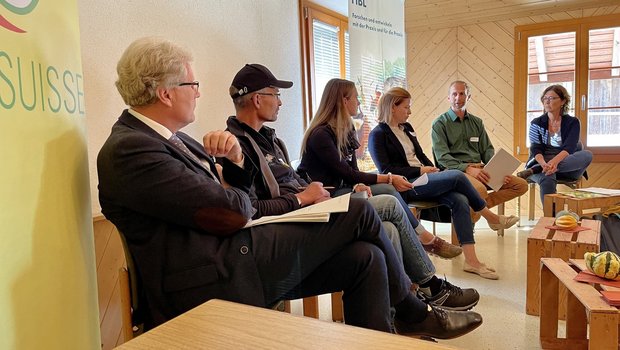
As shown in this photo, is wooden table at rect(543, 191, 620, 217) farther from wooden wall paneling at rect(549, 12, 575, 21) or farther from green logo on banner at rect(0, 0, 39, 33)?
green logo on banner at rect(0, 0, 39, 33)

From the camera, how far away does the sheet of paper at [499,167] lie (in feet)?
10.4

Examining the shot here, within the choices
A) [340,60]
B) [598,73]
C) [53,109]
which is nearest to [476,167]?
[340,60]

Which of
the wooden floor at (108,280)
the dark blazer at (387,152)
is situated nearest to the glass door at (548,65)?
the dark blazer at (387,152)

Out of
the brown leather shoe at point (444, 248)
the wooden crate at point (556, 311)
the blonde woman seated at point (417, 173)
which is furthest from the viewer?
the blonde woman seated at point (417, 173)

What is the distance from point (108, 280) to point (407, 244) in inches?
46.4

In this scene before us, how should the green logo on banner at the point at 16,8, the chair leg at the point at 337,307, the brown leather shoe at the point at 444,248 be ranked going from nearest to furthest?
the green logo on banner at the point at 16,8 < the chair leg at the point at 337,307 < the brown leather shoe at the point at 444,248

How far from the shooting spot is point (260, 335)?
654 millimetres

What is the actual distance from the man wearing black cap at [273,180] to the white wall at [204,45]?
0.54 metres

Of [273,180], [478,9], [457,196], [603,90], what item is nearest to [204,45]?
[273,180]

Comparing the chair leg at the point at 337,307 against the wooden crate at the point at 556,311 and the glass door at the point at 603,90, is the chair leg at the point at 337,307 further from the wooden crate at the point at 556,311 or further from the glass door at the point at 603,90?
the glass door at the point at 603,90

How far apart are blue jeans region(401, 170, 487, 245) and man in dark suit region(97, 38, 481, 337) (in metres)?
1.48

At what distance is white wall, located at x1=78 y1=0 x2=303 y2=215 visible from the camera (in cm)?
185

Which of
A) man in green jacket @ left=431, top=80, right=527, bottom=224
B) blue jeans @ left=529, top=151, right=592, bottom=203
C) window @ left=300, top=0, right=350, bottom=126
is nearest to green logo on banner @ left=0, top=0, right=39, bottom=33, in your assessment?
window @ left=300, top=0, right=350, bottom=126

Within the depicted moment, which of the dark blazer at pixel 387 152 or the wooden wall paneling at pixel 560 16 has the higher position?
the wooden wall paneling at pixel 560 16
